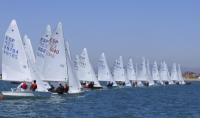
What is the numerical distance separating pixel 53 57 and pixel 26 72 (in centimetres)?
666

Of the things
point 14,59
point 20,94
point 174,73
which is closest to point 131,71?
point 174,73

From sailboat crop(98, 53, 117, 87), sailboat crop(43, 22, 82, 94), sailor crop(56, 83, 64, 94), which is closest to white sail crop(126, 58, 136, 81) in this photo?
sailboat crop(98, 53, 117, 87)

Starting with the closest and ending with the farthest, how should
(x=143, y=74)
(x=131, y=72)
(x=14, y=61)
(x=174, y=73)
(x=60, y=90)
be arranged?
(x=14, y=61) < (x=60, y=90) < (x=131, y=72) < (x=143, y=74) < (x=174, y=73)

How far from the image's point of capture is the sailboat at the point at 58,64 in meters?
55.2

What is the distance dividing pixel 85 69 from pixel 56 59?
27058mm

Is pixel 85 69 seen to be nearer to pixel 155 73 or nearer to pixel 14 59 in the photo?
pixel 14 59

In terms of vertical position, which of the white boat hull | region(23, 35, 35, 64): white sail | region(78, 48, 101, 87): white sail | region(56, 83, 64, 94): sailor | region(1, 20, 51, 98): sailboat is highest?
region(23, 35, 35, 64): white sail

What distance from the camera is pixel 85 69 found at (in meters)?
82.8

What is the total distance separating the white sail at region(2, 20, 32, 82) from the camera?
48750mm

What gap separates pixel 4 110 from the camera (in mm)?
40750

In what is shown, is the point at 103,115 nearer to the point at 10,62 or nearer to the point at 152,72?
the point at 10,62

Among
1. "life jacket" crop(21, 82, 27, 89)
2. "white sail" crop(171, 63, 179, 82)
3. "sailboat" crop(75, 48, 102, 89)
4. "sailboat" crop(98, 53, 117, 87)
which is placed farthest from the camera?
"white sail" crop(171, 63, 179, 82)

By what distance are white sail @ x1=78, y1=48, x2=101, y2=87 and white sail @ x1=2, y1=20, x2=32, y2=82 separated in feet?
108

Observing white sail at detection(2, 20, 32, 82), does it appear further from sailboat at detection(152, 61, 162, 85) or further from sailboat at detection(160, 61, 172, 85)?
sailboat at detection(160, 61, 172, 85)
